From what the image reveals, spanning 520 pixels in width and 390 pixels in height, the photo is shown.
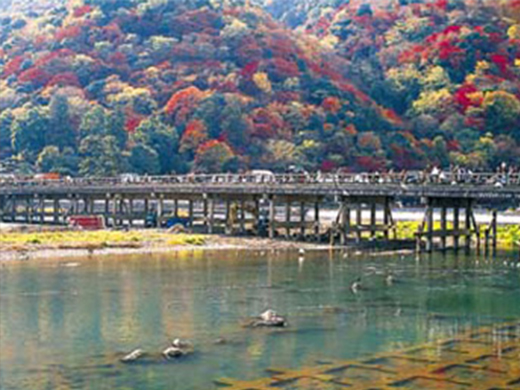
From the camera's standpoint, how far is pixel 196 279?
4003 centimetres

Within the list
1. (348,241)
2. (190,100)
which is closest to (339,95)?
(190,100)

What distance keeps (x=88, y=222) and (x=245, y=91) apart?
43327 millimetres

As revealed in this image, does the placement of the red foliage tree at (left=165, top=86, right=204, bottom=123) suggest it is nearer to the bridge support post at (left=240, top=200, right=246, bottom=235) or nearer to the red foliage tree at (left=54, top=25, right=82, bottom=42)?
the red foliage tree at (left=54, top=25, right=82, bottom=42)

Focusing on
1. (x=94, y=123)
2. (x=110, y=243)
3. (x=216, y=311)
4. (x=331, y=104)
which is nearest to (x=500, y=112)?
(x=331, y=104)

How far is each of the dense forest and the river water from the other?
166ft

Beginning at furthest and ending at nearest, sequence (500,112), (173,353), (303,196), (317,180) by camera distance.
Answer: (500,112) → (303,196) → (317,180) → (173,353)

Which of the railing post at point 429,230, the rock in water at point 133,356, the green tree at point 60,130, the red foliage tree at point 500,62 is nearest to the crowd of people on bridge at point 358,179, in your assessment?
the railing post at point 429,230

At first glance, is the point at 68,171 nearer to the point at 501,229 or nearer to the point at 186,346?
the point at 501,229

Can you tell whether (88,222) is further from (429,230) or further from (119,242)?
(429,230)

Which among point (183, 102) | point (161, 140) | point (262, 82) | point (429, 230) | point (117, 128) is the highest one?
point (262, 82)

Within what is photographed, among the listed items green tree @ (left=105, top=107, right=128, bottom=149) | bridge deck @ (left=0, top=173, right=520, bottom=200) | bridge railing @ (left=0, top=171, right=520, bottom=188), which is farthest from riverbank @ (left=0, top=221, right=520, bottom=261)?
green tree @ (left=105, top=107, right=128, bottom=149)

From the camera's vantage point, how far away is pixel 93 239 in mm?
56375

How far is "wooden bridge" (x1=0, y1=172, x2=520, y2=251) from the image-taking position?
5188 centimetres

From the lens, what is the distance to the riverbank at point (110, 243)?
50.4m
